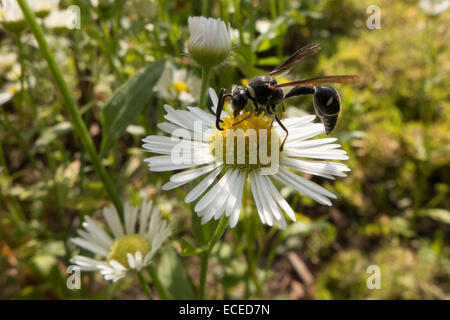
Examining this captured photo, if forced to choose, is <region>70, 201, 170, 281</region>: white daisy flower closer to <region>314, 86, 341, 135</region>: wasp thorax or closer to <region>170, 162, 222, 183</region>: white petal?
<region>170, 162, 222, 183</region>: white petal

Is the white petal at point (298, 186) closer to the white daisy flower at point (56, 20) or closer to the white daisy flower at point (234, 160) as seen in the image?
the white daisy flower at point (234, 160)

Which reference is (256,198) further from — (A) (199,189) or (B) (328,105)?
(B) (328,105)

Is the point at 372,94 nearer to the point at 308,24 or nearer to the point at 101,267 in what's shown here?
the point at 308,24

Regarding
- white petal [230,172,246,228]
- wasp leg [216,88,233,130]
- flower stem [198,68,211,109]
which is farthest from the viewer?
flower stem [198,68,211,109]

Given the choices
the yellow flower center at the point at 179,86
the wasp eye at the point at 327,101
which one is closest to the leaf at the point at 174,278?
the yellow flower center at the point at 179,86

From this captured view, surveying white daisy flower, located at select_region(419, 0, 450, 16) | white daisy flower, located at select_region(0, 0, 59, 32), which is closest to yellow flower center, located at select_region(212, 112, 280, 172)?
white daisy flower, located at select_region(0, 0, 59, 32)
